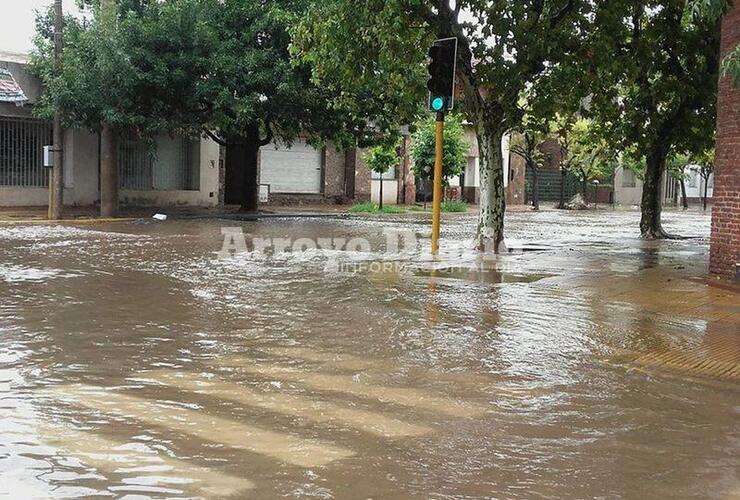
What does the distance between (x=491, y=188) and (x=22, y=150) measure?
668 inches

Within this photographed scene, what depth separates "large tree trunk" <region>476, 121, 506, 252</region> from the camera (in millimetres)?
16219

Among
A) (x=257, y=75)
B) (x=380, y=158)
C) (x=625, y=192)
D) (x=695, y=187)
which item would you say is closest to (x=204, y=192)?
(x=380, y=158)

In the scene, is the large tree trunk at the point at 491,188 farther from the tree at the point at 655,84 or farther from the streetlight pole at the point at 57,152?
the streetlight pole at the point at 57,152

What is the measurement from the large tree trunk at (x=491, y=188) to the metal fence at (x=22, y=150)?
16386mm

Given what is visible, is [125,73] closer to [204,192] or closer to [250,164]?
[250,164]

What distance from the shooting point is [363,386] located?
5.99 m

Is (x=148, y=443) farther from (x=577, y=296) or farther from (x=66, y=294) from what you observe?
(x=577, y=296)

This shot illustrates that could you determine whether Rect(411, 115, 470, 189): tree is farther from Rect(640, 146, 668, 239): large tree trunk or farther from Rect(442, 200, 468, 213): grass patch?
Rect(640, 146, 668, 239): large tree trunk

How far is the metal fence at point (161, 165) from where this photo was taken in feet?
96.8

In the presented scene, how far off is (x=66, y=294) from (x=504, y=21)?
29.7ft

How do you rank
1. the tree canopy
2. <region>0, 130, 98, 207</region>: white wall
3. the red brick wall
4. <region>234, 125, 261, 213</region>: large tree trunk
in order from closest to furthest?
the red brick wall < the tree canopy < <region>0, 130, 98, 207</region>: white wall < <region>234, 125, 261, 213</region>: large tree trunk

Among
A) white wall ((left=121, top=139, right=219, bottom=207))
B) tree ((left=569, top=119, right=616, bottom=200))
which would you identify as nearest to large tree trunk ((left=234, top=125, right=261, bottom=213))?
white wall ((left=121, top=139, right=219, bottom=207))

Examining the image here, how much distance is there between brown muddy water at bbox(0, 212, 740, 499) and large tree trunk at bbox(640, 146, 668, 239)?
10222mm

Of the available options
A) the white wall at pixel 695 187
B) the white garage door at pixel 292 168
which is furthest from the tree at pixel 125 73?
the white wall at pixel 695 187
